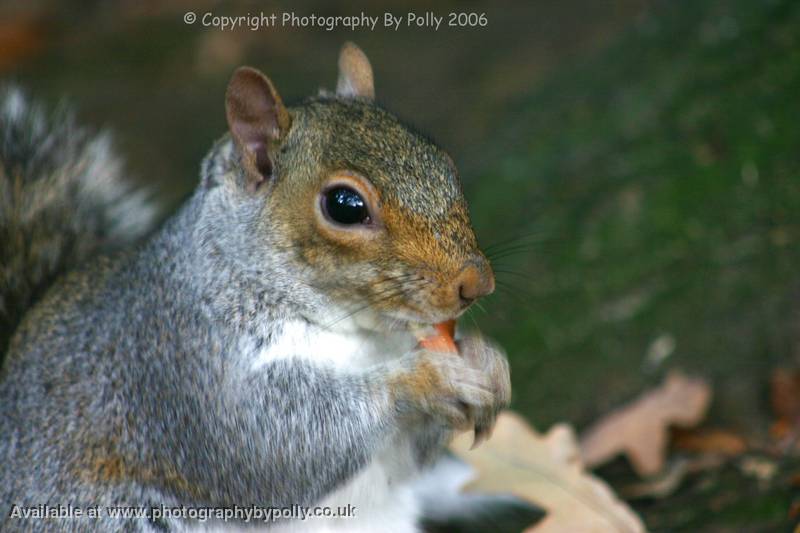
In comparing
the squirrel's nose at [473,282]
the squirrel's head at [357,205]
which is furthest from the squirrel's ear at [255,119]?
the squirrel's nose at [473,282]

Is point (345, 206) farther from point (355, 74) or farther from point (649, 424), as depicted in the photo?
point (649, 424)

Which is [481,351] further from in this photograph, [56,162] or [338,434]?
[56,162]

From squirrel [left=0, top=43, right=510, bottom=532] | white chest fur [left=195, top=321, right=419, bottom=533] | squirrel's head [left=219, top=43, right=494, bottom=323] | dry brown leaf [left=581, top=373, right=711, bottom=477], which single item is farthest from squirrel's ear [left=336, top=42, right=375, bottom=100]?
dry brown leaf [left=581, top=373, right=711, bottom=477]

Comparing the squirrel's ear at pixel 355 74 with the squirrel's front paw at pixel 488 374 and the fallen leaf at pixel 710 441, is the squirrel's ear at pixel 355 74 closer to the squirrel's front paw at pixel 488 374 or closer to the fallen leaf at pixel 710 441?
the squirrel's front paw at pixel 488 374

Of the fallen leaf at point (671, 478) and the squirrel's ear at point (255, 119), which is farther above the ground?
the squirrel's ear at point (255, 119)

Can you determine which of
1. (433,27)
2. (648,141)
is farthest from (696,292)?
(433,27)

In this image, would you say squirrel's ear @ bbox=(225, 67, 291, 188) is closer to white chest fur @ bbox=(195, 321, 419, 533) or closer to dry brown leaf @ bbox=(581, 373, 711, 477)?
white chest fur @ bbox=(195, 321, 419, 533)

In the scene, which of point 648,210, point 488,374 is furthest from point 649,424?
point 488,374
